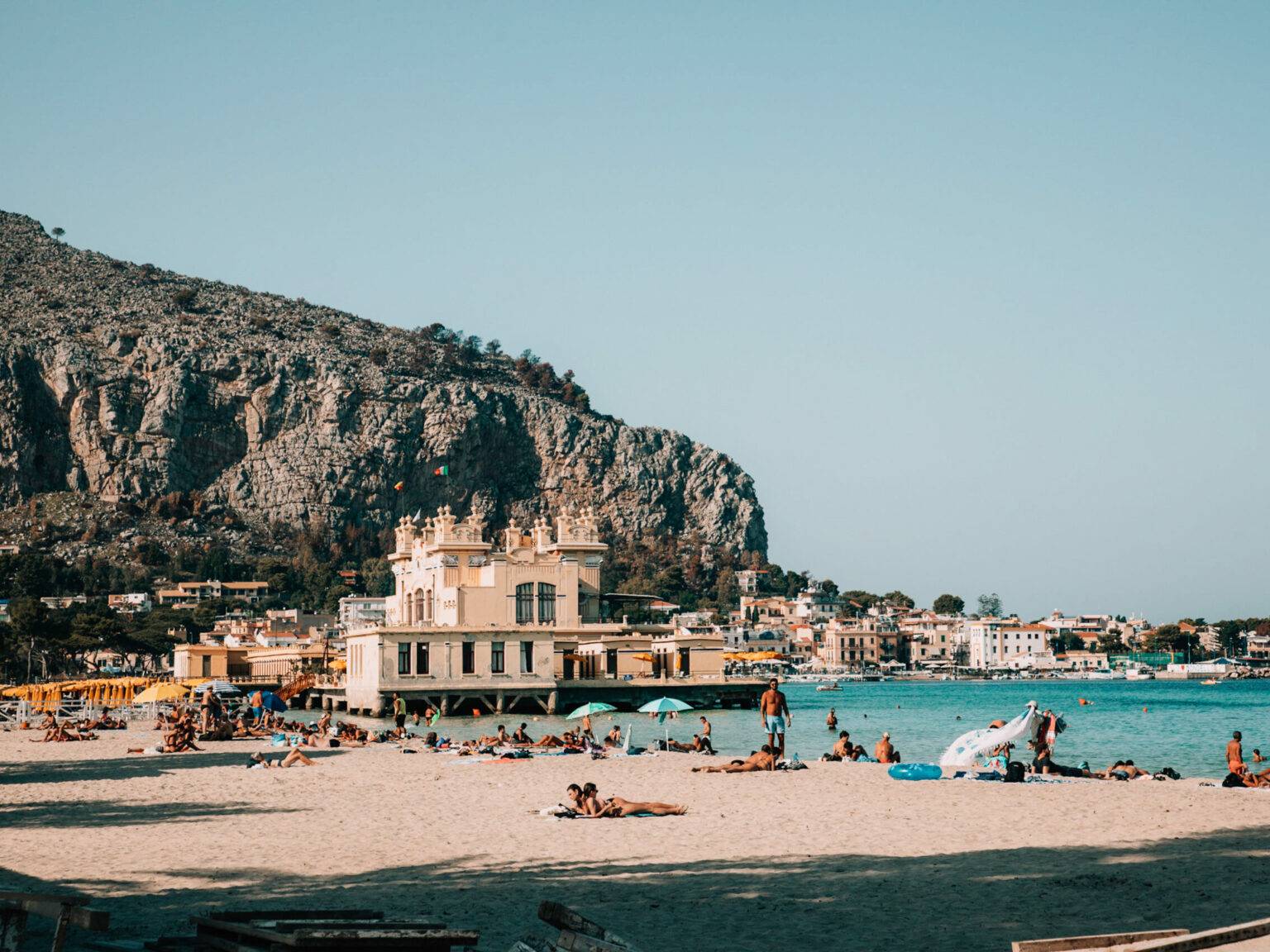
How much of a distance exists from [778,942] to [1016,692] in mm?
115045

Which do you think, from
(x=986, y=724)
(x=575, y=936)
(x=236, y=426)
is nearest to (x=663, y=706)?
(x=986, y=724)

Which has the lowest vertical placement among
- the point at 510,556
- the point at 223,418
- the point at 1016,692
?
the point at 1016,692

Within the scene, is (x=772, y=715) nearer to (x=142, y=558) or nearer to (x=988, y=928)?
(x=988, y=928)

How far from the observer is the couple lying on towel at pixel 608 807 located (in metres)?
20.8

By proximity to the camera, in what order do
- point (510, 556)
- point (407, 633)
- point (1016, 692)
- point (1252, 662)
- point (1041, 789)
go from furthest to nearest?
point (1252, 662) → point (1016, 692) → point (510, 556) → point (407, 633) → point (1041, 789)

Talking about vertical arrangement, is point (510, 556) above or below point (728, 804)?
above

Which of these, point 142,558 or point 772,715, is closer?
point 772,715

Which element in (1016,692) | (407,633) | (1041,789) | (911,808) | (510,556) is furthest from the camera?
(1016,692)

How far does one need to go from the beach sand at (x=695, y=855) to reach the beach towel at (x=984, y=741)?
523 millimetres

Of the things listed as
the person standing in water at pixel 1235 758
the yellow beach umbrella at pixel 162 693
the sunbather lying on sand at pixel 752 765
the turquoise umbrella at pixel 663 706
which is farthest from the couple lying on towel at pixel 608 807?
the yellow beach umbrella at pixel 162 693

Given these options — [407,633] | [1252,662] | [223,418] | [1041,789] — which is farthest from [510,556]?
[1252,662]

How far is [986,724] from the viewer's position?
2554 inches

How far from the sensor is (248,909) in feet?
44.4

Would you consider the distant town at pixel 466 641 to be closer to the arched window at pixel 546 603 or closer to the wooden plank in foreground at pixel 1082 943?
the arched window at pixel 546 603
